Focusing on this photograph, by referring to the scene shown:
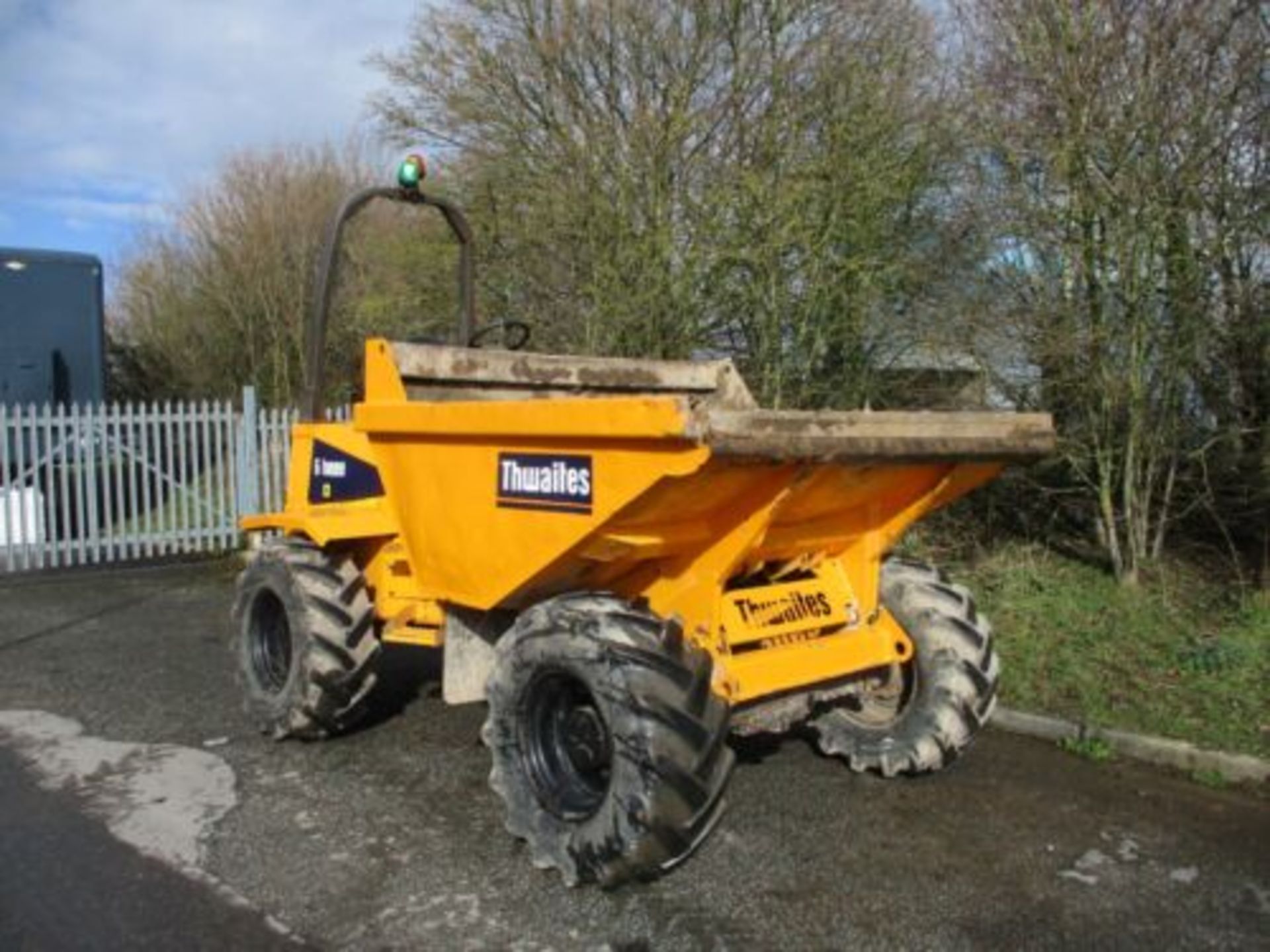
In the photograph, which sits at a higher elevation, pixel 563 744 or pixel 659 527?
pixel 659 527

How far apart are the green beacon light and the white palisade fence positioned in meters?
6.90

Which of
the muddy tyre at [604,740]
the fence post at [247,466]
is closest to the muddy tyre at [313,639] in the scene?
the muddy tyre at [604,740]

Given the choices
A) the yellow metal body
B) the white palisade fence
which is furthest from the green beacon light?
the white palisade fence

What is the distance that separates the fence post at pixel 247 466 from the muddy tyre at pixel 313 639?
6466 millimetres

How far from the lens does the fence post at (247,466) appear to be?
38.3ft

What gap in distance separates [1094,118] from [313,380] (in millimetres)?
4324

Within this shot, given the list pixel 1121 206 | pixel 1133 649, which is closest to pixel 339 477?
pixel 1133 649

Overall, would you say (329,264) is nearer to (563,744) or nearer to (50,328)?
(563,744)

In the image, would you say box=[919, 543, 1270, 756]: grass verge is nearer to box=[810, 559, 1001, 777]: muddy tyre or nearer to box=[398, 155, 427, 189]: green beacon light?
box=[810, 559, 1001, 777]: muddy tyre

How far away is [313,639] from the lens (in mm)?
5000

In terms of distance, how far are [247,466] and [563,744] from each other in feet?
28.2

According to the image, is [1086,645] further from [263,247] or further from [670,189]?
[263,247]

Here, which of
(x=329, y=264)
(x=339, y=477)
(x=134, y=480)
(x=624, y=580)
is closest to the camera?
(x=624, y=580)

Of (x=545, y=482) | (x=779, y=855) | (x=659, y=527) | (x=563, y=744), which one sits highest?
(x=545, y=482)
